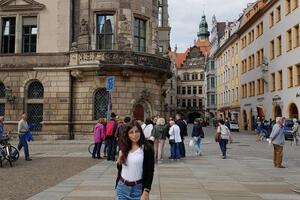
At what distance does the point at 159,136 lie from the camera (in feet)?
55.0

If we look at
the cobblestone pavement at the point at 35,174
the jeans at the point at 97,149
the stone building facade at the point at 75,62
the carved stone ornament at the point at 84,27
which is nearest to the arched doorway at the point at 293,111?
the stone building facade at the point at 75,62

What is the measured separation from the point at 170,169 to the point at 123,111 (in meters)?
13.6

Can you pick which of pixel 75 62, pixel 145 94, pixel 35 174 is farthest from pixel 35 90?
pixel 35 174

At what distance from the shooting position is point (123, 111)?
90.5 ft

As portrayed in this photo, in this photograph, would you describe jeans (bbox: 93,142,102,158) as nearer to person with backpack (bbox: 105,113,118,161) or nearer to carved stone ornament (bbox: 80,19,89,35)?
person with backpack (bbox: 105,113,118,161)

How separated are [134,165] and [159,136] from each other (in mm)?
11741

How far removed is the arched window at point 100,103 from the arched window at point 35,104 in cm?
367

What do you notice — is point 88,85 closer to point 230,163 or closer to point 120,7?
point 120,7

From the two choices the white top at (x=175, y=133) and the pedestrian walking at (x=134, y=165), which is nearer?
the pedestrian walking at (x=134, y=165)

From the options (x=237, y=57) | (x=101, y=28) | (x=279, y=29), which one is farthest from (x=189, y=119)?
(x=101, y=28)

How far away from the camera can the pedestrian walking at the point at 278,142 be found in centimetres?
1512

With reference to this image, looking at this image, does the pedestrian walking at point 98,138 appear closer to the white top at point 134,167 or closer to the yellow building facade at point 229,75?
the white top at point 134,167

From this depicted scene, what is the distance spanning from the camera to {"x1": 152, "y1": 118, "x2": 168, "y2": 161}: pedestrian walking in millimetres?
16688

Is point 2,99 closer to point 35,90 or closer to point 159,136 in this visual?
point 35,90
